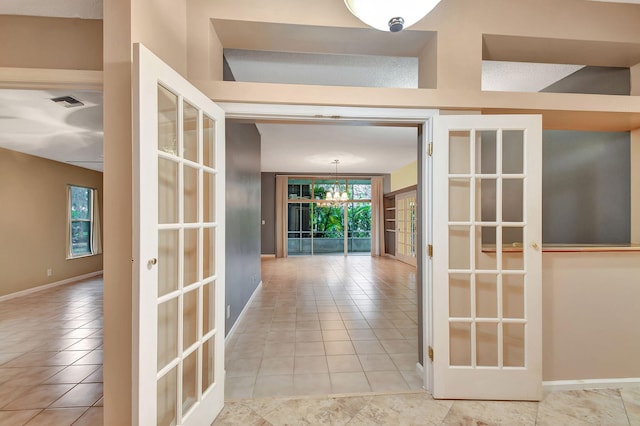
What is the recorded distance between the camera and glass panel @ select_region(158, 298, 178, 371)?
133 cm

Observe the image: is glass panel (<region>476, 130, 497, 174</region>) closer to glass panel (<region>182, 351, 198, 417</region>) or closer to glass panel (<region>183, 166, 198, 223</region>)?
glass panel (<region>183, 166, 198, 223</region>)

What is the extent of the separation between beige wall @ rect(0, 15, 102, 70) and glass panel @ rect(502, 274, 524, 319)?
10.0ft

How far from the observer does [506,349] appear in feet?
6.31

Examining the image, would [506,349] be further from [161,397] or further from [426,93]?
[161,397]

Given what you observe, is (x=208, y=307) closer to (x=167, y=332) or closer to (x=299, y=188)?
(x=167, y=332)

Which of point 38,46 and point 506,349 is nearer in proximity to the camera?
point 38,46

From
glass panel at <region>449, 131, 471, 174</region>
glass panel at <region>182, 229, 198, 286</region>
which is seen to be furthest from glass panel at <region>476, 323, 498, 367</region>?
glass panel at <region>182, 229, 198, 286</region>

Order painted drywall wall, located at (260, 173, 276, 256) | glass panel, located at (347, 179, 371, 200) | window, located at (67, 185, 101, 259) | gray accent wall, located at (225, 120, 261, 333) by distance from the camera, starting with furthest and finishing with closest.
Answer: glass panel, located at (347, 179, 371, 200)
painted drywall wall, located at (260, 173, 276, 256)
window, located at (67, 185, 101, 259)
gray accent wall, located at (225, 120, 261, 333)

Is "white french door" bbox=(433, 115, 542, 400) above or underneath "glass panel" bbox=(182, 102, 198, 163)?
underneath

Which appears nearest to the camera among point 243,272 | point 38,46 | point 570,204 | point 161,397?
point 161,397

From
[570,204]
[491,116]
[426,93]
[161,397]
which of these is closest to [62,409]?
[161,397]

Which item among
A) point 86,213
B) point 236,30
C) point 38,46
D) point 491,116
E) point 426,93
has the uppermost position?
point 236,30

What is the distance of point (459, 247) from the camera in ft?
6.32

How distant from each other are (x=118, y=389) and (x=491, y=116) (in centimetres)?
275
